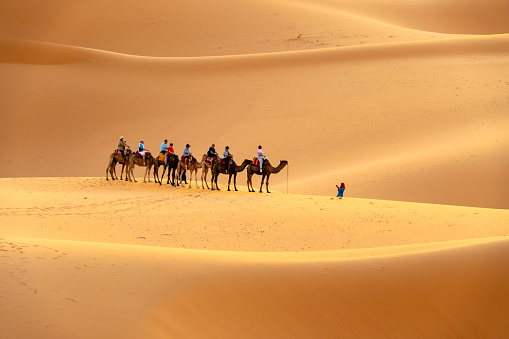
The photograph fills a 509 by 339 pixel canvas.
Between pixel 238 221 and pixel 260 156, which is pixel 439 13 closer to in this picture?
pixel 260 156

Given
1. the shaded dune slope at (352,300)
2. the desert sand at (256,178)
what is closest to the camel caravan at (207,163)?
the desert sand at (256,178)

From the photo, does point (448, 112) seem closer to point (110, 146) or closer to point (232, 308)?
point (110, 146)

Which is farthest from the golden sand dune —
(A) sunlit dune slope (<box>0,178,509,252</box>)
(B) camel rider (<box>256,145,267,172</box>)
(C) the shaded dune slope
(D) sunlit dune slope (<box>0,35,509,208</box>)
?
(D) sunlit dune slope (<box>0,35,509,208</box>)

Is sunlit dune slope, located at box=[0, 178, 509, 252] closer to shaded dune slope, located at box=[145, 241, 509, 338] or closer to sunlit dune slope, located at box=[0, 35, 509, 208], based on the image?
shaded dune slope, located at box=[145, 241, 509, 338]

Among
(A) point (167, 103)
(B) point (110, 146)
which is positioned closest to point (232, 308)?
(B) point (110, 146)

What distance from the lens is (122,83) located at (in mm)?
43562

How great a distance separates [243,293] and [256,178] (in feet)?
79.0

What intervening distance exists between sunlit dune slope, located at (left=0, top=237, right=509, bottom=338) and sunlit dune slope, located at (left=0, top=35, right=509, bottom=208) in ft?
50.4

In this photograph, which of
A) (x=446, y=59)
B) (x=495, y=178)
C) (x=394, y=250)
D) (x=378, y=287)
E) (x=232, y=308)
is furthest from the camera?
(x=446, y=59)

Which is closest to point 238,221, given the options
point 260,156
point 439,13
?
point 260,156

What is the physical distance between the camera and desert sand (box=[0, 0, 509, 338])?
32.2ft

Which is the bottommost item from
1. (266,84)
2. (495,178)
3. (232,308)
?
(232,308)

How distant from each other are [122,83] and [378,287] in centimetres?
3536

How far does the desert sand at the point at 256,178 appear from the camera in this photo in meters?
9.83
